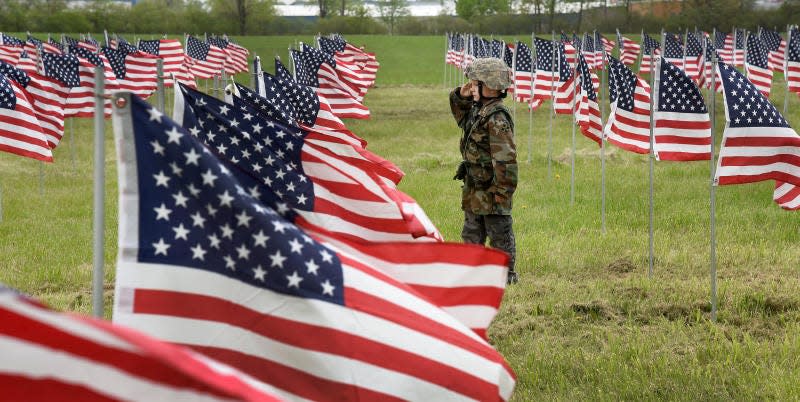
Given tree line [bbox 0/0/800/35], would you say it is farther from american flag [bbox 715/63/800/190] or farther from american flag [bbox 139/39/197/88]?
american flag [bbox 715/63/800/190]

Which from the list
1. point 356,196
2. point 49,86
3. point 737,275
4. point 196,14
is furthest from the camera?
point 196,14

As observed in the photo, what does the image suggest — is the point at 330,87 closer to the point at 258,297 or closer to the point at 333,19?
the point at 258,297

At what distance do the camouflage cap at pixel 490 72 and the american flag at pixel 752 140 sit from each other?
1.62m

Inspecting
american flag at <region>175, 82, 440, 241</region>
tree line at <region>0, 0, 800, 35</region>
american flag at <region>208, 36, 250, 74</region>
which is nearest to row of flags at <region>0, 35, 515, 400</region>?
american flag at <region>175, 82, 440, 241</region>

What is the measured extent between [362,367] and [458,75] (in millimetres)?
45909

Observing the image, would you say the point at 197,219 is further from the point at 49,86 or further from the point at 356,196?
the point at 49,86

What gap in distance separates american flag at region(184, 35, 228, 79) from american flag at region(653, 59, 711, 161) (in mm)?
23128

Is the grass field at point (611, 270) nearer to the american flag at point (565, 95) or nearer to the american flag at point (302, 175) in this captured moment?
the american flag at point (565, 95)

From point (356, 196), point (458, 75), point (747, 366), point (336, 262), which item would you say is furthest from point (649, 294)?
point (458, 75)

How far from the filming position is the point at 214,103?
554 cm

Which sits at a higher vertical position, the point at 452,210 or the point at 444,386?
the point at 444,386

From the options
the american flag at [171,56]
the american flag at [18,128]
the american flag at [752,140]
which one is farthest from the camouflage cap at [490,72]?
the american flag at [171,56]

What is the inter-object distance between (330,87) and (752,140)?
990cm

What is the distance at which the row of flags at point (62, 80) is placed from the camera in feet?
42.3
